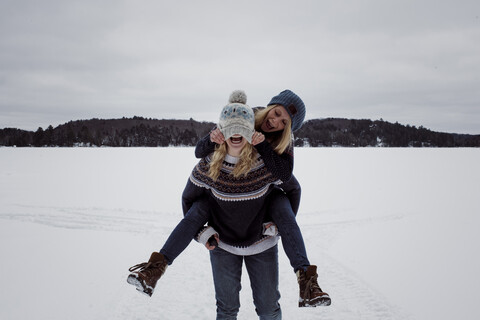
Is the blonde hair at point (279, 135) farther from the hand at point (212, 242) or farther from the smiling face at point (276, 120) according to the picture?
the hand at point (212, 242)

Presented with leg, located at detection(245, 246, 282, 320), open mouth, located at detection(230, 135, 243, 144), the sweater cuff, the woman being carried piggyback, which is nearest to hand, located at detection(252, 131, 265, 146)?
the woman being carried piggyback

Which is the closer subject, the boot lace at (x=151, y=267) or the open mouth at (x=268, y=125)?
the boot lace at (x=151, y=267)

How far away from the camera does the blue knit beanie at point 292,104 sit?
2.29m

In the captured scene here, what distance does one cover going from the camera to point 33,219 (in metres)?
6.38

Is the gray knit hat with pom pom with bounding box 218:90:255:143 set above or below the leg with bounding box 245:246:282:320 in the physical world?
above

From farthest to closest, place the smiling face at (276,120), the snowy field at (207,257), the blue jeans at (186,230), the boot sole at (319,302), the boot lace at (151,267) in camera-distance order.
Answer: the snowy field at (207,257), the smiling face at (276,120), the blue jeans at (186,230), the boot lace at (151,267), the boot sole at (319,302)

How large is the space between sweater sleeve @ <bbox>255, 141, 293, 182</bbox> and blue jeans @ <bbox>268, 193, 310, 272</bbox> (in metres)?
0.18

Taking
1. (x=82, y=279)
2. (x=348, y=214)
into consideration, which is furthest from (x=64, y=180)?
(x=348, y=214)

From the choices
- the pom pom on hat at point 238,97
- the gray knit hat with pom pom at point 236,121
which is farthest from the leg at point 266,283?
the pom pom on hat at point 238,97

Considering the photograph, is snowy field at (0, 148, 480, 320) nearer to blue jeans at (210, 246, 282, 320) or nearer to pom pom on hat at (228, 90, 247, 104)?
blue jeans at (210, 246, 282, 320)

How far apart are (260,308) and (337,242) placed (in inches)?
129

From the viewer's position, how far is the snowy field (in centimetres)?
310

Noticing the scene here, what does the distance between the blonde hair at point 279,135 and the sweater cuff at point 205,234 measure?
2.24ft

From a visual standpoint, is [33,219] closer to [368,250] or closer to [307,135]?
[368,250]
